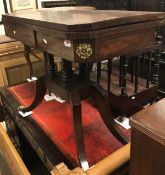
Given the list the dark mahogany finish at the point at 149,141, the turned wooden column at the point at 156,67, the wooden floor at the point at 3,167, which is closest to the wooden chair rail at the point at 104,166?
the dark mahogany finish at the point at 149,141

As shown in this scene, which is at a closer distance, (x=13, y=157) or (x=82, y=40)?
(x=82, y=40)

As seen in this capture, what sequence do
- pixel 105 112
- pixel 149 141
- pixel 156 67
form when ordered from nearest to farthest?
1. pixel 149 141
2. pixel 105 112
3. pixel 156 67

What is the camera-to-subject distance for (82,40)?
785 mm

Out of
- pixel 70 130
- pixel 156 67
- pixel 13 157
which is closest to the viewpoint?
pixel 13 157

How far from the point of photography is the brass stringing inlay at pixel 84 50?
794 millimetres

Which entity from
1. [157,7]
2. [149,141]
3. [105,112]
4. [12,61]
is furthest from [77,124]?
[157,7]

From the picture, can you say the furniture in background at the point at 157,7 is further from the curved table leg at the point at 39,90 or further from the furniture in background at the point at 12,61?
the curved table leg at the point at 39,90

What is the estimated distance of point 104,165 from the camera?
2.25 feet

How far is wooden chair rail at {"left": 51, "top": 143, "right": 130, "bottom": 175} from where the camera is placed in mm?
632

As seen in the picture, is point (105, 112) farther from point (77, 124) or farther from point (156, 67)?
point (156, 67)

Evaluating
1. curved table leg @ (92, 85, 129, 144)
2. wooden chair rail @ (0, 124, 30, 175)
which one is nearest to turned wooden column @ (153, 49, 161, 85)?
curved table leg @ (92, 85, 129, 144)

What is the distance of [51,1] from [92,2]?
19.7 inches

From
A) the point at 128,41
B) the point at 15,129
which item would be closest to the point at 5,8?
the point at 15,129

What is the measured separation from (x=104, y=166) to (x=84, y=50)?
15.8 inches
